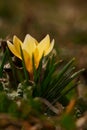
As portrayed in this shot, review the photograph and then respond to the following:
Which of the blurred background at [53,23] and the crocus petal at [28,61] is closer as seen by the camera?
the crocus petal at [28,61]

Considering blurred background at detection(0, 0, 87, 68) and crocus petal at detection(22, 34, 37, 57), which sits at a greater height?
blurred background at detection(0, 0, 87, 68)

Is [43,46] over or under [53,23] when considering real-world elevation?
under

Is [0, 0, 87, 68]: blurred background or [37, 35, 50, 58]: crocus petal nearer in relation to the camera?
[37, 35, 50, 58]: crocus petal

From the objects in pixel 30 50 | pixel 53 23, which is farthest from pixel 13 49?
pixel 53 23

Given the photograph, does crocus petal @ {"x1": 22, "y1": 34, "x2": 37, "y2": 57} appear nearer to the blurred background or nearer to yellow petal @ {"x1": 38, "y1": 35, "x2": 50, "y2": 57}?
yellow petal @ {"x1": 38, "y1": 35, "x2": 50, "y2": 57}

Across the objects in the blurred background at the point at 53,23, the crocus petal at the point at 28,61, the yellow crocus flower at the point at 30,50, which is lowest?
the crocus petal at the point at 28,61

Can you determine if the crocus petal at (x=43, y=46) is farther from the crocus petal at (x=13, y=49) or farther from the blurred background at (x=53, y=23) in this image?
the blurred background at (x=53, y=23)

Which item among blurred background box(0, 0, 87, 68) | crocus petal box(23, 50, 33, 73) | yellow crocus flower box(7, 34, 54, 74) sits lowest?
crocus petal box(23, 50, 33, 73)

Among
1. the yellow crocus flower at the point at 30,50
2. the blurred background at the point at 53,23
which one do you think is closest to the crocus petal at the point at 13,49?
the yellow crocus flower at the point at 30,50

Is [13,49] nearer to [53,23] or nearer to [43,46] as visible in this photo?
[43,46]

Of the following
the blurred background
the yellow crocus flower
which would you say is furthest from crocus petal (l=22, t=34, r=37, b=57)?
the blurred background
